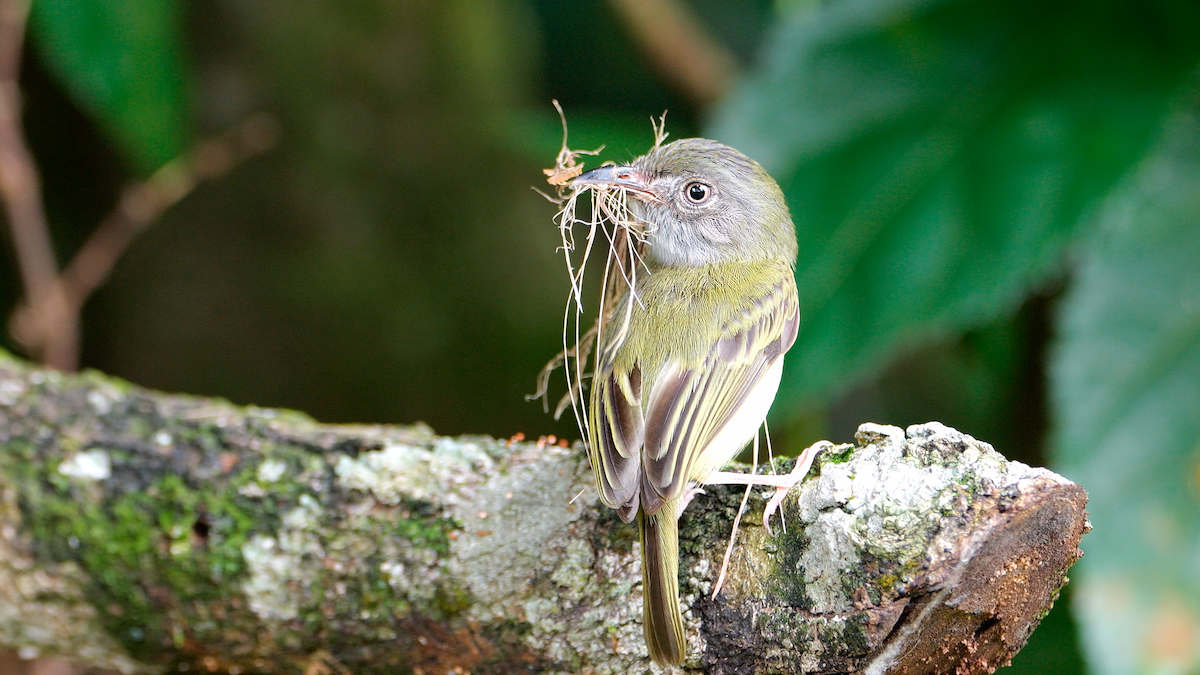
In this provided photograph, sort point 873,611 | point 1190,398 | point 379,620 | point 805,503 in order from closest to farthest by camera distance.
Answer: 1. point 873,611
2. point 805,503
3. point 379,620
4. point 1190,398

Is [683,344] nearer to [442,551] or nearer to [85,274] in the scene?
[442,551]

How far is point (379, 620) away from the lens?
2020 millimetres

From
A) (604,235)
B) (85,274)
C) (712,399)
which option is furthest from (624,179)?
(85,274)

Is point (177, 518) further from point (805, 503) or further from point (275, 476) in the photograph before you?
point (805, 503)

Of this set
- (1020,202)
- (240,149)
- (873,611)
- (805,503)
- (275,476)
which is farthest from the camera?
(240,149)

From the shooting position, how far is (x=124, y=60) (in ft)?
11.9

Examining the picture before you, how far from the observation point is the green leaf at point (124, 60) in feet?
11.7

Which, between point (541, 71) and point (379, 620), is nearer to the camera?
point (379, 620)

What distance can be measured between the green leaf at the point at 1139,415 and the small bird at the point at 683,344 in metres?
0.98

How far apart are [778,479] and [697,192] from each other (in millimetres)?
926

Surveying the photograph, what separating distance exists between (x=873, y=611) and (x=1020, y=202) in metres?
2.02

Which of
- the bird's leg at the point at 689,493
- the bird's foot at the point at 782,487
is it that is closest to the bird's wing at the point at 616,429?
the bird's leg at the point at 689,493

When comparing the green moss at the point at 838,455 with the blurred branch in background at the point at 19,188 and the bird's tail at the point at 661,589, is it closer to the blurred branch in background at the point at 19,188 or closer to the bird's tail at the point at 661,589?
the bird's tail at the point at 661,589

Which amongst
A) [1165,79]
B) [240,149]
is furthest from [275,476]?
[1165,79]
